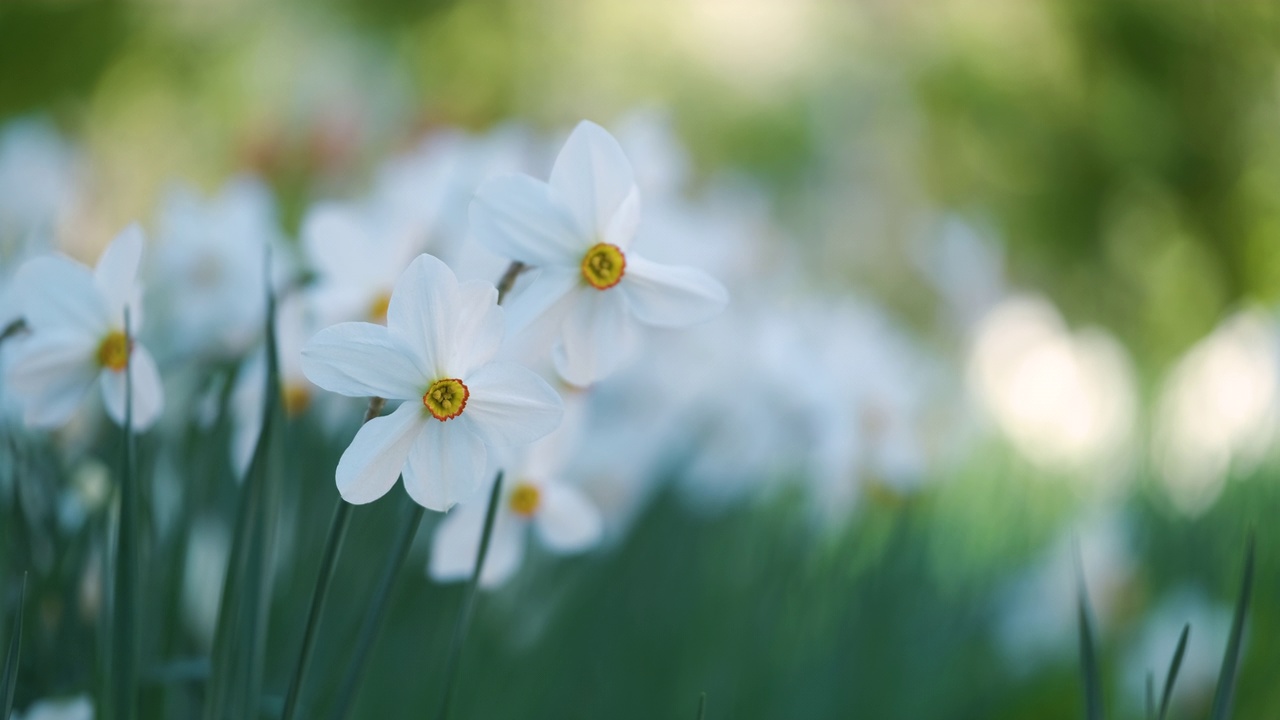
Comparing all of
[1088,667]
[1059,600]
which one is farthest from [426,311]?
[1059,600]

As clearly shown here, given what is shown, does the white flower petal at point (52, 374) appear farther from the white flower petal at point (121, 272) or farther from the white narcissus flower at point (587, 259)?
the white narcissus flower at point (587, 259)

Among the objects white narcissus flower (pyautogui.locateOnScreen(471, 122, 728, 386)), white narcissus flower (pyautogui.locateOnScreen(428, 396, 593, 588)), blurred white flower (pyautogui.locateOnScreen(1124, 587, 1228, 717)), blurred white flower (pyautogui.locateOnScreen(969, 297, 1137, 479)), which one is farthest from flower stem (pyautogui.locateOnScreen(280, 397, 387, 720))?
blurred white flower (pyautogui.locateOnScreen(969, 297, 1137, 479))

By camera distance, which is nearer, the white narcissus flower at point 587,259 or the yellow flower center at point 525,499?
the white narcissus flower at point 587,259

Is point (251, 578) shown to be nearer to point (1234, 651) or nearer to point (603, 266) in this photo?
point (603, 266)

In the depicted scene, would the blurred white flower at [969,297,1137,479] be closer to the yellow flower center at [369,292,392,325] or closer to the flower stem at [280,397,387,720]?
the yellow flower center at [369,292,392,325]

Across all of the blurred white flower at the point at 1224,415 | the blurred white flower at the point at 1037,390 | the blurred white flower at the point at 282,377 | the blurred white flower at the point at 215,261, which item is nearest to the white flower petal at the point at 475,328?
the blurred white flower at the point at 282,377

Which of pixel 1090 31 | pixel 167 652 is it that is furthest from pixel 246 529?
pixel 1090 31
